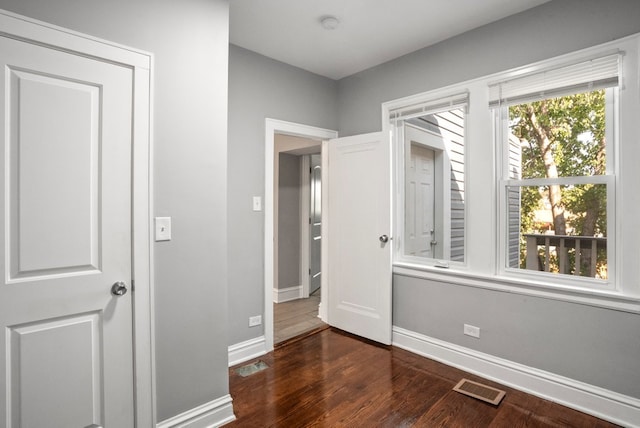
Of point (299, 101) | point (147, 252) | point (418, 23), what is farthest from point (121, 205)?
point (418, 23)

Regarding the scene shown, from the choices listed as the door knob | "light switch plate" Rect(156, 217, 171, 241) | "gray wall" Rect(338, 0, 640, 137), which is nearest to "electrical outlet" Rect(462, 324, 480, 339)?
"gray wall" Rect(338, 0, 640, 137)

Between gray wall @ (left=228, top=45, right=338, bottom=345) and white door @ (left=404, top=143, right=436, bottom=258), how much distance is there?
1341 mm

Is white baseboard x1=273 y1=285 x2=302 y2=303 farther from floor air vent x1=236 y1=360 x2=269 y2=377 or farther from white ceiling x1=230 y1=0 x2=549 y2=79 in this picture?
white ceiling x1=230 y1=0 x2=549 y2=79

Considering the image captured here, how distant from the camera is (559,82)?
2264 millimetres

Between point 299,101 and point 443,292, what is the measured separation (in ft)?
7.28

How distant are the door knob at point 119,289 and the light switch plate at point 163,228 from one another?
279 millimetres

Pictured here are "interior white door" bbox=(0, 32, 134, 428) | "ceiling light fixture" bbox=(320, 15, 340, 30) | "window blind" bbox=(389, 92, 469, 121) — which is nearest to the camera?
"interior white door" bbox=(0, 32, 134, 428)

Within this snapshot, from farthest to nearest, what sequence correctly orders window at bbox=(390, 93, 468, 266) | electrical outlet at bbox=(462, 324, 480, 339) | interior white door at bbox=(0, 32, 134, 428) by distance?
window at bbox=(390, 93, 468, 266) < electrical outlet at bbox=(462, 324, 480, 339) < interior white door at bbox=(0, 32, 134, 428)

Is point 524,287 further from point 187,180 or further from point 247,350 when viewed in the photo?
point 187,180

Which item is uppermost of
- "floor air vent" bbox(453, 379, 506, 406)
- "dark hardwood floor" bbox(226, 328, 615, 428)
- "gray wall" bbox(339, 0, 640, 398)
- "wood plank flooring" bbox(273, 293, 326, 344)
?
"gray wall" bbox(339, 0, 640, 398)

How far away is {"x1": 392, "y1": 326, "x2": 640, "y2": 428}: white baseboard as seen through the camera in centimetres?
201

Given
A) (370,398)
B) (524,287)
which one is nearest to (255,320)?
(370,398)

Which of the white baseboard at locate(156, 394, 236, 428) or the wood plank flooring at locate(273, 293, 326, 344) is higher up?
the white baseboard at locate(156, 394, 236, 428)

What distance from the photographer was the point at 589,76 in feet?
7.04
